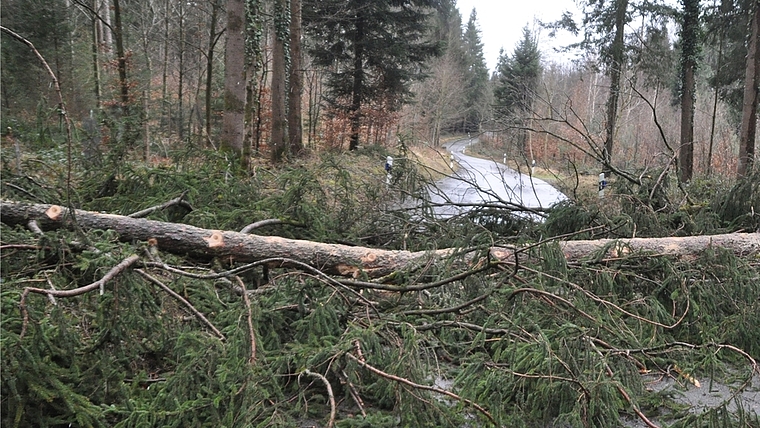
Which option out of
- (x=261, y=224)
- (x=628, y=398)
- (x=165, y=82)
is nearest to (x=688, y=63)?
(x=261, y=224)

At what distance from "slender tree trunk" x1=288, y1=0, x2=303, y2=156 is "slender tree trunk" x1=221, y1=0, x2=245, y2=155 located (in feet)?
19.3

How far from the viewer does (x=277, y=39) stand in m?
13.1

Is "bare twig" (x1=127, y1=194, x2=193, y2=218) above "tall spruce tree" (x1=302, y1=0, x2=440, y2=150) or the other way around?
the other way around

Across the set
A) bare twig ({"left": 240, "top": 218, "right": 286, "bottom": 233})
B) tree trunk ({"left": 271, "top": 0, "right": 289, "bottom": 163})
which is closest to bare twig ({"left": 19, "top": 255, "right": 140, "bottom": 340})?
bare twig ({"left": 240, "top": 218, "right": 286, "bottom": 233})

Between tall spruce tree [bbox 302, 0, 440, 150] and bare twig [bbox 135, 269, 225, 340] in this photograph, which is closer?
bare twig [bbox 135, 269, 225, 340]

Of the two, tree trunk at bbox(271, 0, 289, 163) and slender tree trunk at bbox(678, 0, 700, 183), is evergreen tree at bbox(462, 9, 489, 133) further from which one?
tree trunk at bbox(271, 0, 289, 163)

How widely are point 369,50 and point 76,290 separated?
58.0ft

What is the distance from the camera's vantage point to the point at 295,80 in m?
14.8

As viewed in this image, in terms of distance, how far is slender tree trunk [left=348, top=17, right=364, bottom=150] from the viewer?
725 inches

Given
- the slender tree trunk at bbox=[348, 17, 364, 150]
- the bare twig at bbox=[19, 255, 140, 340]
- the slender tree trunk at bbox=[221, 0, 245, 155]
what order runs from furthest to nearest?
1. the slender tree trunk at bbox=[348, 17, 364, 150]
2. the slender tree trunk at bbox=[221, 0, 245, 155]
3. the bare twig at bbox=[19, 255, 140, 340]

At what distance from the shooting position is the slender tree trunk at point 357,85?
18.4m

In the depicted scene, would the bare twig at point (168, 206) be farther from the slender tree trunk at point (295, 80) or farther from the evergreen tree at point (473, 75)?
the evergreen tree at point (473, 75)

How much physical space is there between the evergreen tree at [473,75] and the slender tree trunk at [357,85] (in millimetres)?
23057

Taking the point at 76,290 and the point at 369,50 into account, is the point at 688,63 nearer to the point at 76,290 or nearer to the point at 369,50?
the point at 369,50
